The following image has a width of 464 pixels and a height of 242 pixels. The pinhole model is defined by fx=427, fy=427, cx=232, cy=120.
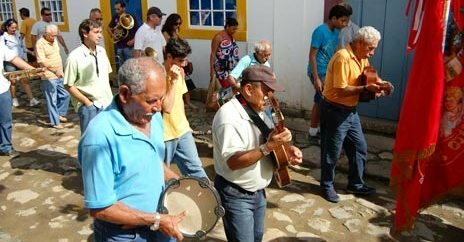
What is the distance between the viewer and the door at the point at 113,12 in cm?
955

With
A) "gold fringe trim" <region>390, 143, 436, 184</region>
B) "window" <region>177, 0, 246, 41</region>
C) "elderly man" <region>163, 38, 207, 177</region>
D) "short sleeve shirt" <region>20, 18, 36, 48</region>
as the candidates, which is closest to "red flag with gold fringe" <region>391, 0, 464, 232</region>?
"gold fringe trim" <region>390, 143, 436, 184</region>

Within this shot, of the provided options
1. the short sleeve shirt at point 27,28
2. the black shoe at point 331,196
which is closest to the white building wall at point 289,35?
the black shoe at point 331,196

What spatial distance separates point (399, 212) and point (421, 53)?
3.60 ft

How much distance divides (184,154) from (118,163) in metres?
1.98

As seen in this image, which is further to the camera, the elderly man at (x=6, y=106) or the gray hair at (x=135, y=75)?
the elderly man at (x=6, y=106)

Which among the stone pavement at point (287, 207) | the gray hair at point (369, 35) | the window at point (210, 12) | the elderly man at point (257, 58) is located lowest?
the stone pavement at point (287, 207)

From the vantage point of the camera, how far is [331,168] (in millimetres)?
4590

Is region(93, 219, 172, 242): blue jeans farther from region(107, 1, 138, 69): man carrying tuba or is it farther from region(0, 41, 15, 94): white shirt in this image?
region(107, 1, 138, 69): man carrying tuba

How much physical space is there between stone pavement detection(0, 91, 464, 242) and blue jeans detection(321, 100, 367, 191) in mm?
256

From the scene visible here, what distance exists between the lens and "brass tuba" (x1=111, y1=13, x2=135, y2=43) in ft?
28.8

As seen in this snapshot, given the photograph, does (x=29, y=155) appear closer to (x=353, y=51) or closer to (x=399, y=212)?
(x=353, y=51)

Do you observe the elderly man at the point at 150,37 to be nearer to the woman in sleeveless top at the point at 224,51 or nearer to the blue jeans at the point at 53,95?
the woman in sleeveless top at the point at 224,51

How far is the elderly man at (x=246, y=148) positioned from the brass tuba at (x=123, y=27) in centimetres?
659

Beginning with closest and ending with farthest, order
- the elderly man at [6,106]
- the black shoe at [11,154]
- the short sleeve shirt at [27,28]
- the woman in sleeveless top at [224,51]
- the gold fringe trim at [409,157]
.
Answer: the gold fringe trim at [409,157] < the elderly man at [6,106] < the black shoe at [11,154] < the woman in sleeveless top at [224,51] < the short sleeve shirt at [27,28]
